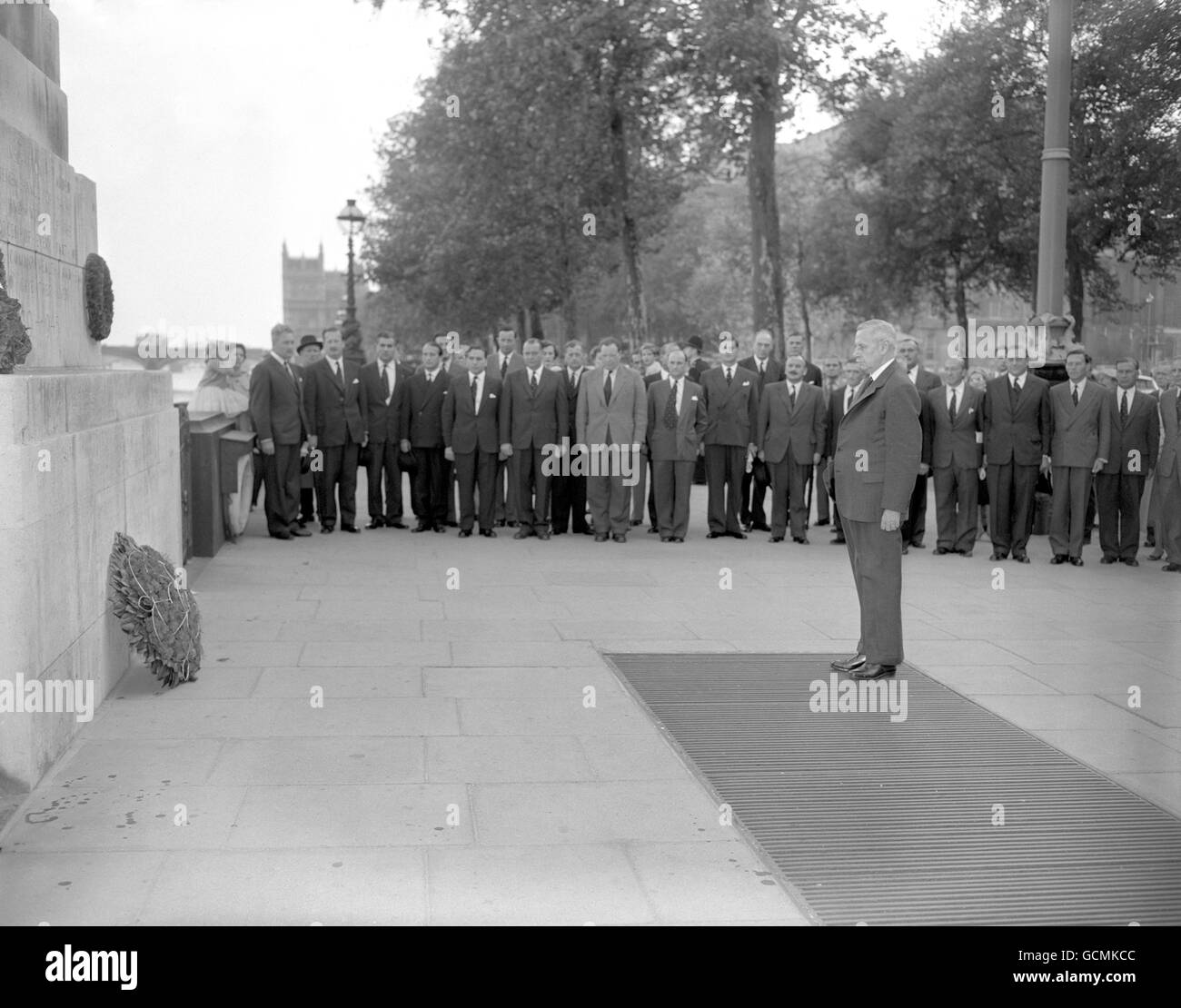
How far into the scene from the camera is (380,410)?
16.2 m

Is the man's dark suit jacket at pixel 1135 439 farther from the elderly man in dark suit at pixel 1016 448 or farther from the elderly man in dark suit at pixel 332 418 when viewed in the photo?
the elderly man in dark suit at pixel 332 418

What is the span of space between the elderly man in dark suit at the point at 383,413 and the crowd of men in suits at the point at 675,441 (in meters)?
0.02

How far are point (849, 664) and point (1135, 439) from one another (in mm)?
7022

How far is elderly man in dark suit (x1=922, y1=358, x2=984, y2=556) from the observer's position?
14.7 meters

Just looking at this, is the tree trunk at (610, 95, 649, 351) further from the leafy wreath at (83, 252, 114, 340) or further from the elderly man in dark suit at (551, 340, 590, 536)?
the leafy wreath at (83, 252, 114, 340)

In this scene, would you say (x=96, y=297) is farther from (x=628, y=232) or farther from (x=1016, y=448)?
(x=628, y=232)

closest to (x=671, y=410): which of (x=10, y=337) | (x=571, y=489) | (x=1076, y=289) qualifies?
(x=571, y=489)

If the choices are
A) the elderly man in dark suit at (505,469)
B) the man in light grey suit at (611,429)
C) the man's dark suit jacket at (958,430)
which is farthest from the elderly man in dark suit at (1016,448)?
the elderly man in dark suit at (505,469)

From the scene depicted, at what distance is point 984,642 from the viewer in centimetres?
995

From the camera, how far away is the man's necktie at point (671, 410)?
615 inches

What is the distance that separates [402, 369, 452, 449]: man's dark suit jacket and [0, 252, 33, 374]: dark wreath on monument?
961 centimetres

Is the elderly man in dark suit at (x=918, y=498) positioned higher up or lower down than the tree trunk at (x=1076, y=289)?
lower down
